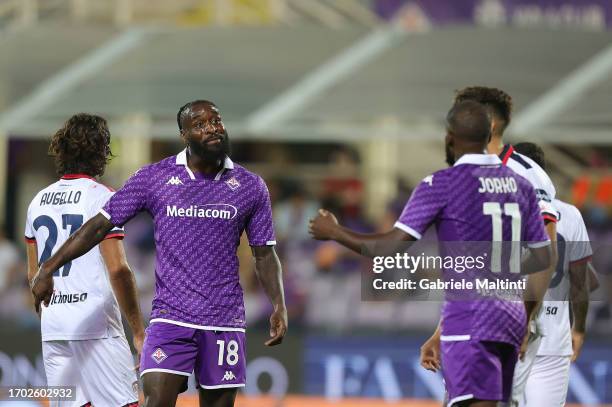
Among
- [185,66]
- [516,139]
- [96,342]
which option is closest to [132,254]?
[185,66]

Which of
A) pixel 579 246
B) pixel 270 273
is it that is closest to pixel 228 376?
pixel 270 273

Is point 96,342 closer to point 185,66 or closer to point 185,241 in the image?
point 185,241

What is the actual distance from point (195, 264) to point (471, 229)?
158 centimetres

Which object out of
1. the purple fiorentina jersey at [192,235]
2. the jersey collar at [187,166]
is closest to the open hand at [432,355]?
the purple fiorentina jersey at [192,235]

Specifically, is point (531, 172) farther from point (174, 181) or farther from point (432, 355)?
point (174, 181)

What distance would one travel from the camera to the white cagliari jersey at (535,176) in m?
6.85

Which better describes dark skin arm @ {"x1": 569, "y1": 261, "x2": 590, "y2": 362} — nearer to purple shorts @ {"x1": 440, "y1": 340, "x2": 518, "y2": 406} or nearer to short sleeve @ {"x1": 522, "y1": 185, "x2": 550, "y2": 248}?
short sleeve @ {"x1": 522, "y1": 185, "x2": 550, "y2": 248}

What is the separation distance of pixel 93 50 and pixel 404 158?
A: 4.40 m

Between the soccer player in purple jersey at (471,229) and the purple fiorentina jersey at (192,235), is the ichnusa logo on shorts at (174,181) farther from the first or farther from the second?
the soccer player in purple jersey at (471,229)

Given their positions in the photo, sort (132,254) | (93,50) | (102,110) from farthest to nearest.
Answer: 1. (93,50)
2. (102,110)
3. (132,254)

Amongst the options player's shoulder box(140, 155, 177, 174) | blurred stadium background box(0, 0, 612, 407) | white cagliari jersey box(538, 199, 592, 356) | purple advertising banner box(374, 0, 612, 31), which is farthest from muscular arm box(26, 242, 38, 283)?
purple advertising banner box(374, 0, 612, 31)

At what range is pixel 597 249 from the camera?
1323 cm

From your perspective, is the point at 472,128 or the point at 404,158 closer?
the point at 472,128

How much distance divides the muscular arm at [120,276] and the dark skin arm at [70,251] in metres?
0.31
